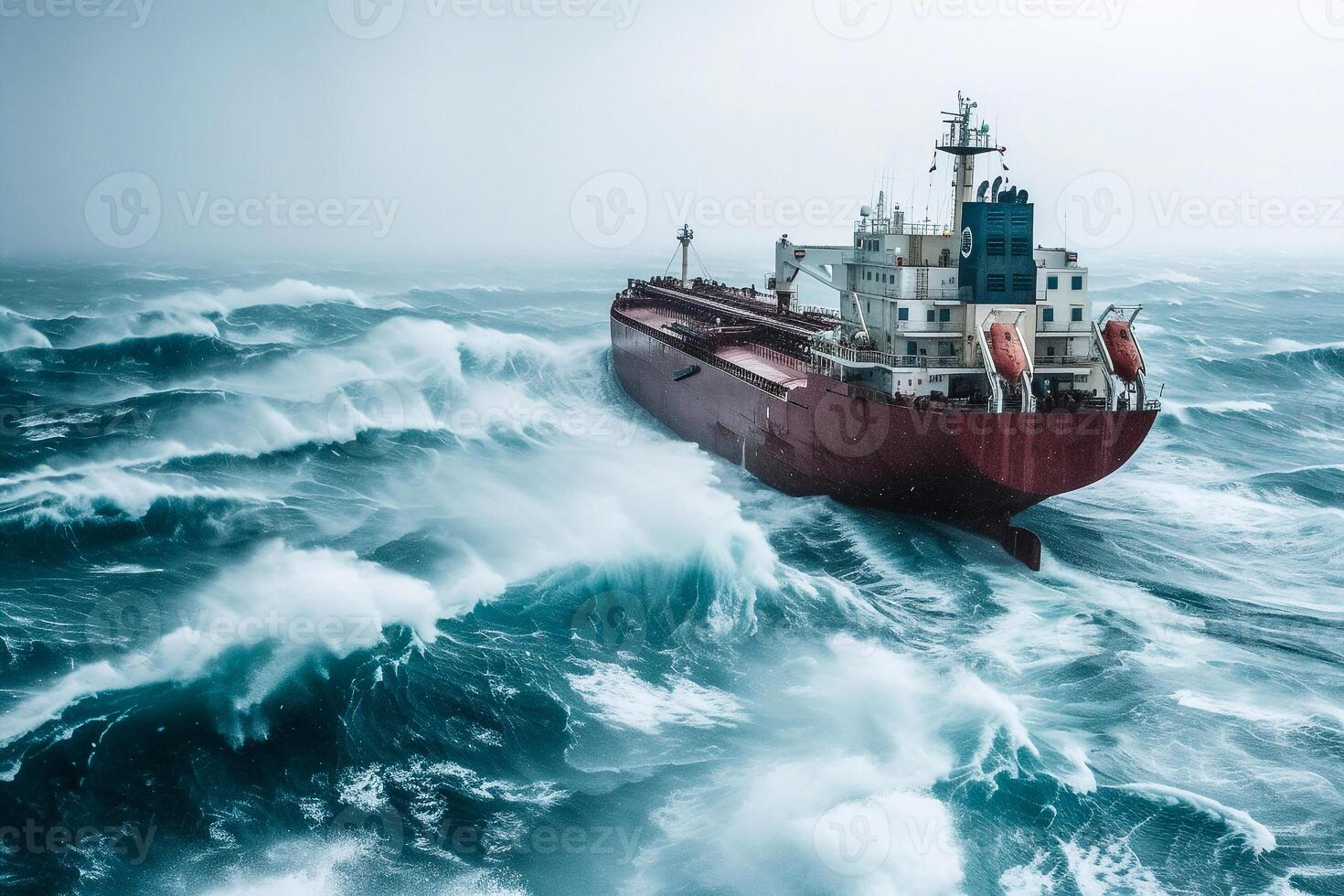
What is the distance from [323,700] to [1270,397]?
4524cm

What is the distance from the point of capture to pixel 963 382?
2661 cm

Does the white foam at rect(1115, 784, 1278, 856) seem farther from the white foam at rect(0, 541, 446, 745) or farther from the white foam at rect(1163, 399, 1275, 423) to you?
the white foam at rect(1163, 399, 1275, 423)

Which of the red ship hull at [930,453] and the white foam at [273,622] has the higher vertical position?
Result: the red ship hull at [930,453]

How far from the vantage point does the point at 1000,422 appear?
24.0m

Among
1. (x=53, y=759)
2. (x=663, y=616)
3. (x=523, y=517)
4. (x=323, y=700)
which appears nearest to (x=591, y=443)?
(x=523, y=517)

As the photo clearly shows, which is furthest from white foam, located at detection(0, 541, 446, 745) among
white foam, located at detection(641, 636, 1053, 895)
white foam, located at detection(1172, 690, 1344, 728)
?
white foam, located at detection(1172, 690, 1344, 728)

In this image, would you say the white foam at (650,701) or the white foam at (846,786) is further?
the white foam at (650,701)

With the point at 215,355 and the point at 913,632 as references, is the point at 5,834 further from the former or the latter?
the point at 215,355

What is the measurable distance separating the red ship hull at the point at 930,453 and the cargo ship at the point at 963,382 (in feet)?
0.15

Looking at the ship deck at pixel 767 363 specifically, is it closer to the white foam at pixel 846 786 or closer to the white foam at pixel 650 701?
the white foam at pixel 846 786

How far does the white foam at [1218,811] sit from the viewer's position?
1535 centimetres

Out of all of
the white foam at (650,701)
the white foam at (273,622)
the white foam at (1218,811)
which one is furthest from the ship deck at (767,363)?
the white foam at (1218,811)

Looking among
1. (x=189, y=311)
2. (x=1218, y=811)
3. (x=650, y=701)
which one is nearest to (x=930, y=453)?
(x=650, y=701)

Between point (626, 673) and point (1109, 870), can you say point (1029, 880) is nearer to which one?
point (1109, 870)
